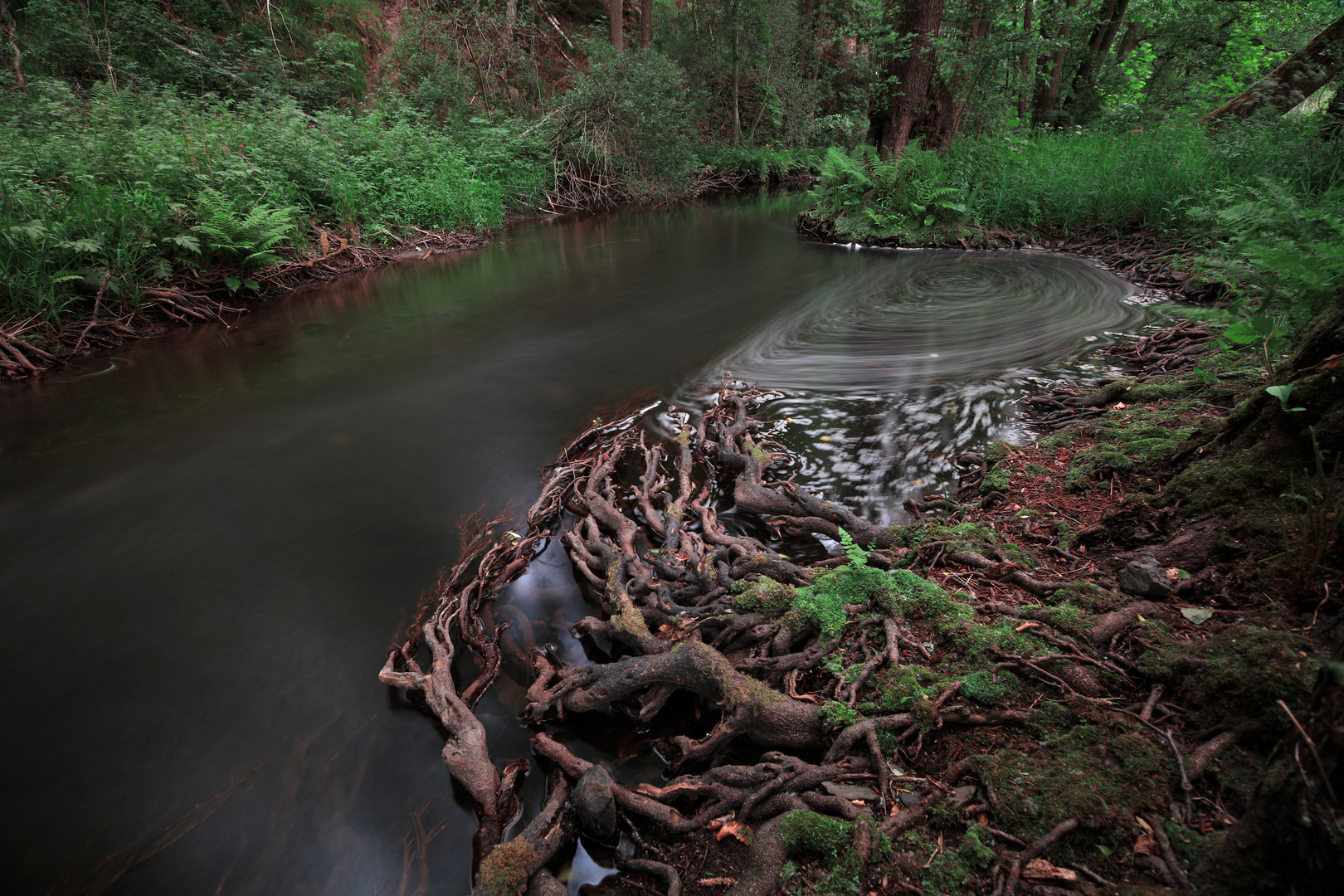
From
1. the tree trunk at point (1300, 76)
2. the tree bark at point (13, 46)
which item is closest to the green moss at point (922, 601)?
the tree trunk at point (1300, 76)

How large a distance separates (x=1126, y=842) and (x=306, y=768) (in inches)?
108

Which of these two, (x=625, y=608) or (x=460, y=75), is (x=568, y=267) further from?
(x=460, y=75)

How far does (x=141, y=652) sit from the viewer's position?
9.99 feet

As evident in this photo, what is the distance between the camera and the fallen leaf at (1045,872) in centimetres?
137

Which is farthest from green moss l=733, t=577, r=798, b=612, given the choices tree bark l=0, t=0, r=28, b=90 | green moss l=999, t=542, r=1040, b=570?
tree bark l=0, t=0, r=28, b=90

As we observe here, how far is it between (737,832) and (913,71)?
13.4m

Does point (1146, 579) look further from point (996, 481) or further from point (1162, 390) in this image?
point (1162, 390)

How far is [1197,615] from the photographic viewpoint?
6.49 feet

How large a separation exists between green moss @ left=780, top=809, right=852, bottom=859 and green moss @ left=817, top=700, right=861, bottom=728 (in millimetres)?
327

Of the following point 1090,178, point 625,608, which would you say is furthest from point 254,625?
point 1090,178

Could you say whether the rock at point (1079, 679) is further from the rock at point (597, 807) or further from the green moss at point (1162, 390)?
the green moss at point (1162, 390)

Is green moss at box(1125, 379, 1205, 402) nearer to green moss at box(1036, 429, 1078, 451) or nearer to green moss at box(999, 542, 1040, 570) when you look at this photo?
green moss at box(1036, 429, 1078, 451)

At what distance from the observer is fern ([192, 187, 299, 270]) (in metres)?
8.03

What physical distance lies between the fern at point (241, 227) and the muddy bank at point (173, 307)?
32 centimetres
